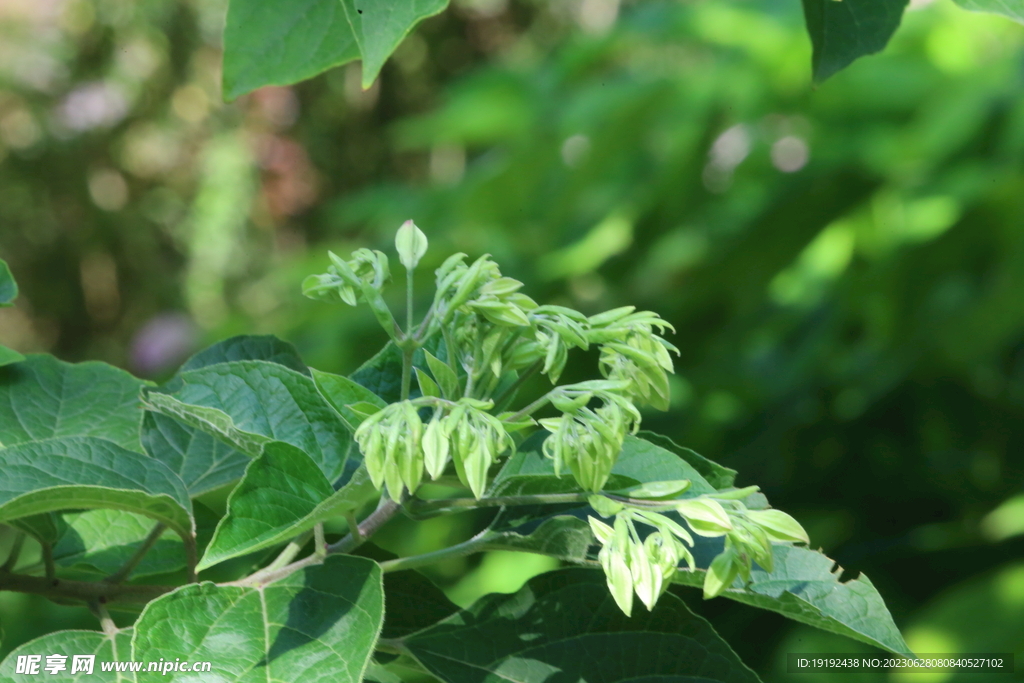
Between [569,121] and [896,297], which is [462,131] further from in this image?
[896,297]

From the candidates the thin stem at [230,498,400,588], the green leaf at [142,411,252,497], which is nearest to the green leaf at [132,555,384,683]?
the thin stem at [230,498,400,588]

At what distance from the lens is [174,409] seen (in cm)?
36

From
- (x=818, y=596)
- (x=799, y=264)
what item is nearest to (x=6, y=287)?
(x=818, y=596)

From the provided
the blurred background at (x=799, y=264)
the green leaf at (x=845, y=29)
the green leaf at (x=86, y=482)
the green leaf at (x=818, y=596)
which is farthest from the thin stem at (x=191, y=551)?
the blurred background at (x=799, y=264)

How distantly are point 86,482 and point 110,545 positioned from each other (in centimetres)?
14

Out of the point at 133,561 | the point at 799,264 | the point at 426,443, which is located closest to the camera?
the point at 426,443

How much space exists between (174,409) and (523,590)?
0.17m

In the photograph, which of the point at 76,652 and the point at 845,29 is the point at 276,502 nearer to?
the point at 76,652

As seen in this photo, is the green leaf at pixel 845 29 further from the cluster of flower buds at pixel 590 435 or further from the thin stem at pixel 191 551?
the thin stem at pixel 191 551

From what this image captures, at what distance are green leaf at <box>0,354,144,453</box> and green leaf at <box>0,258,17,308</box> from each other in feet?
0.11

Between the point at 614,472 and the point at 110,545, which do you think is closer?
the point at 614,472

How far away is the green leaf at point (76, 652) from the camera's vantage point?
1.09 feet

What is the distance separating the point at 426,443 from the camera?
32cm

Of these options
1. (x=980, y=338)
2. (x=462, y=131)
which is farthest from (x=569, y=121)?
(x=980, y=338)
